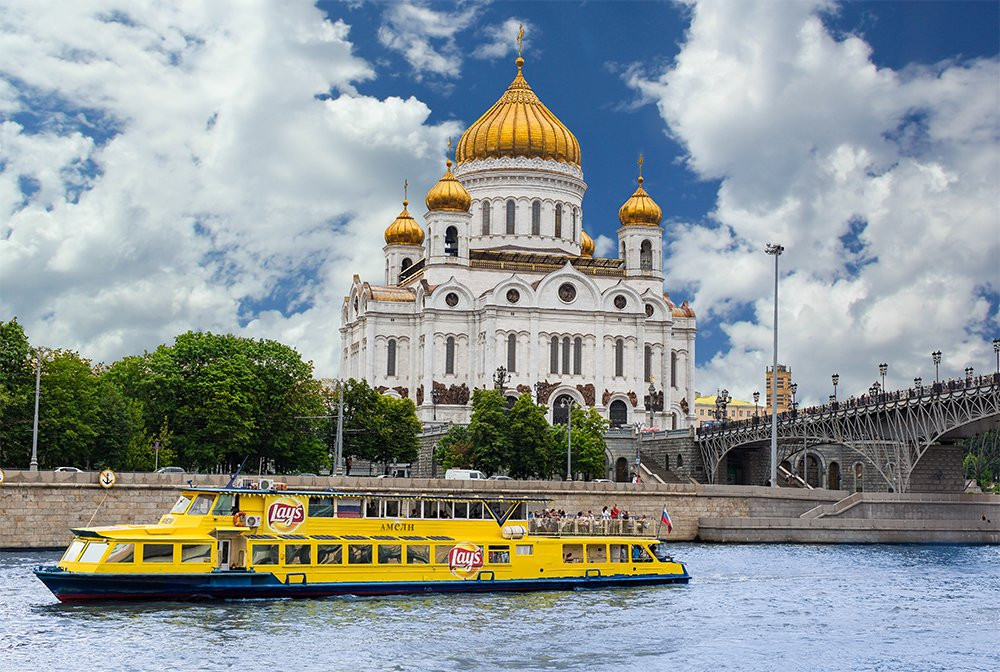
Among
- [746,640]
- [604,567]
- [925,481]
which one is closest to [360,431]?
Answer: [925,481]

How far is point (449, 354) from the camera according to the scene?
116250 millimetres

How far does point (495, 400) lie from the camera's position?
92312 millimetres

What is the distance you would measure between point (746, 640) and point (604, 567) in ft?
33.8

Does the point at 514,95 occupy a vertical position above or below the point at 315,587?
above

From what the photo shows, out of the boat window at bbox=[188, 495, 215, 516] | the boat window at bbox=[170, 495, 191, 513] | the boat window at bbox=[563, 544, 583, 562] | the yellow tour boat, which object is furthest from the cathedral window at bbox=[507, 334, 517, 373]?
the boat window at bbox=[188, 495, 215, 516]

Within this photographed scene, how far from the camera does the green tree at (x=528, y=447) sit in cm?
8956

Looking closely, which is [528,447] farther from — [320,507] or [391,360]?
[320,507]

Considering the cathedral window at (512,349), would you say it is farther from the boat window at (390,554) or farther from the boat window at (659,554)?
the boat window at (390,554)

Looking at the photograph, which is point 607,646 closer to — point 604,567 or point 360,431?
point 604,567

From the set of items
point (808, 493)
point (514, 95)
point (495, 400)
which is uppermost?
point (514, 95)

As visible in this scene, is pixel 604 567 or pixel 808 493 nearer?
pixel 604 567

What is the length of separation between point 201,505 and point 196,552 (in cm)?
170

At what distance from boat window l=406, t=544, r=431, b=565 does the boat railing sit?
4.14m

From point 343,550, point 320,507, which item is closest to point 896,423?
point 320,507
